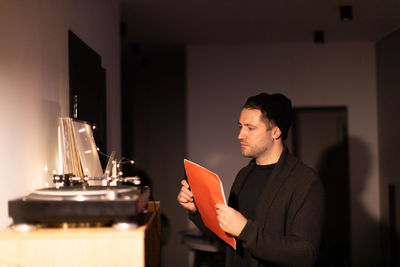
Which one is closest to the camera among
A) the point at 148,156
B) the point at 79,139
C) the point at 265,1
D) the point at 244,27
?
the point at 79,139

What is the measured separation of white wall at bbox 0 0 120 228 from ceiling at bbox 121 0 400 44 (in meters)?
1.80

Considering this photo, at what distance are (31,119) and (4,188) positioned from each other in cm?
32

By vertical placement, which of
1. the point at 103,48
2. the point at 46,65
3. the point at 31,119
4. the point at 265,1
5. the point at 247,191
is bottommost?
the point at 247,191

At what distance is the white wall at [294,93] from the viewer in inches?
226

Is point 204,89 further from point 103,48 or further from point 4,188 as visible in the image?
point 4,188

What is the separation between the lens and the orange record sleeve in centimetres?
170

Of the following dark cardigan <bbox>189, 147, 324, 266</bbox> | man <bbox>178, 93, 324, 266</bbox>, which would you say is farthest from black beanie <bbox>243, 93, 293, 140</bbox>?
dark cardigan <bbox>189, 147, 324, 266</bbox>

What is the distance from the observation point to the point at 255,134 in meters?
2.26

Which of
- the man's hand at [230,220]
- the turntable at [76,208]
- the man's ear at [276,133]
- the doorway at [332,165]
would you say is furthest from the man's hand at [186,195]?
the doorway at [332,165]

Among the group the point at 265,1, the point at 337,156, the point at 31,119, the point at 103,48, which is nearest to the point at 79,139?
the point at 31,119

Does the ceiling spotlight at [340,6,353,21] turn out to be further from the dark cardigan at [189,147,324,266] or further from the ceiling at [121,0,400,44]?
the dark cardigan at [189,147,324,266]

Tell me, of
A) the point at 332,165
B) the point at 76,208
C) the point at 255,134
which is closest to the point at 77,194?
the point at 76,208

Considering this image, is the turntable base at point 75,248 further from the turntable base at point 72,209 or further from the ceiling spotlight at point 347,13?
the ceiling spotlight at point 347,13

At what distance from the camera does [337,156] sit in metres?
5.88
